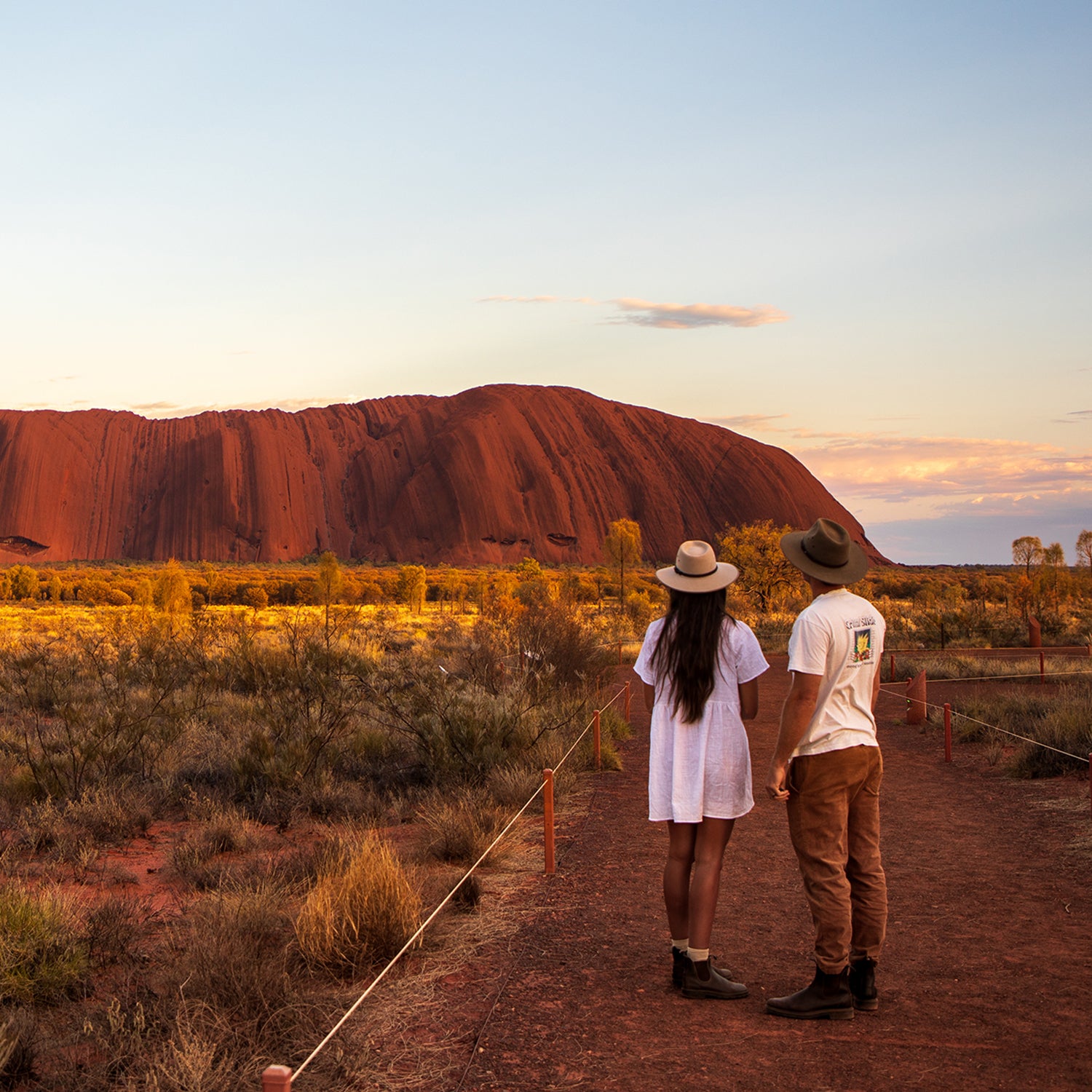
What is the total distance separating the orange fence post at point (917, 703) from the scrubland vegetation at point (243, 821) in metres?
1.29

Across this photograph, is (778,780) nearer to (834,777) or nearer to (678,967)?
(834,777)

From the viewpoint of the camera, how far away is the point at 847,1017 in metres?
4.05

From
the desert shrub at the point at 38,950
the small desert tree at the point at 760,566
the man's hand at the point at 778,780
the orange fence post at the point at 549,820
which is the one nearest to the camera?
the man's hand at the point at 778,780

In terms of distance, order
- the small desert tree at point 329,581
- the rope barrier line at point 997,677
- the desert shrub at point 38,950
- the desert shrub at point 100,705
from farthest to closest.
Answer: the small desert tree at point 329,581
the rope barrier line at point 997,677
the desert shrub at point 100,705
the desert shrub at point 38,950

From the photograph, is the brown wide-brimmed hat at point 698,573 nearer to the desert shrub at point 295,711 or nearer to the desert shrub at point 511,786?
the desert shrub at point 511,786

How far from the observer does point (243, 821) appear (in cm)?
790

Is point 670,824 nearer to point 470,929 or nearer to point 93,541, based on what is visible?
point 470,929

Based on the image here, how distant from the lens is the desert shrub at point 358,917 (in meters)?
4.81

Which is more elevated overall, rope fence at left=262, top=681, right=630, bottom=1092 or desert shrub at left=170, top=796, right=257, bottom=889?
rope fence at left=262, top=681, right=630, bottom=1092

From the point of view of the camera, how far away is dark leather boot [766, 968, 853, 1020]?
159 inches

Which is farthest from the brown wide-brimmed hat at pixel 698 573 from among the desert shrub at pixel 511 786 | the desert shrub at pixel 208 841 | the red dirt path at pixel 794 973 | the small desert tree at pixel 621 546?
the small desert tree at pixel 621 546

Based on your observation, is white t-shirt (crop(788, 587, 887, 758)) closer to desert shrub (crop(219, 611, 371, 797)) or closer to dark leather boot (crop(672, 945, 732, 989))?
dark leather boot (crop(672, 945, 732, 989))

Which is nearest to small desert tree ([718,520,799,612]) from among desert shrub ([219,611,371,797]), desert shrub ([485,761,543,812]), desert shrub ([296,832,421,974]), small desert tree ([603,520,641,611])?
small desert tree ([603,520,641,611])

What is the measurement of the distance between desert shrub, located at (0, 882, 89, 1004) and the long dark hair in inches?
123
